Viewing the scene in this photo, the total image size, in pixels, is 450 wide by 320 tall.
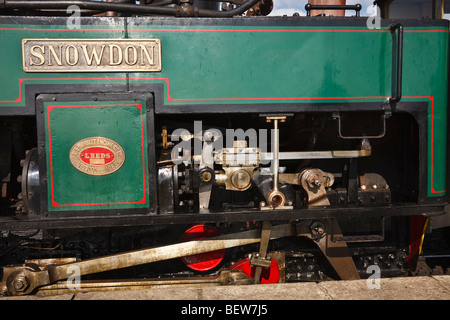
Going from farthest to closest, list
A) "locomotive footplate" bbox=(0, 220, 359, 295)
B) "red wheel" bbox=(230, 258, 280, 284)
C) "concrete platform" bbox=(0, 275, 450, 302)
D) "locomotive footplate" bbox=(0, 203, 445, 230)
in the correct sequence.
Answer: "red wheel" bbox=(230, 258, 280, 284) → "locomotive footplate" bbox=(0, 220, 359, 295) → "locomotive footplate" bbox=(0, 203, 445, 230) → "concrete platform" bbox=(0, 275, 450, 302)

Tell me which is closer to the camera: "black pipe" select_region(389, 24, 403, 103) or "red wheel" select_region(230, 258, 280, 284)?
"black pipe" select_region(389, 24, 403, 103)

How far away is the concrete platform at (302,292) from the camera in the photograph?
2168 millimetres

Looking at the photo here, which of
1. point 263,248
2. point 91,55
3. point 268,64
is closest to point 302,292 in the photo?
point 263,248

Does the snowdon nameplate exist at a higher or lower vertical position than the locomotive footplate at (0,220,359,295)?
higher

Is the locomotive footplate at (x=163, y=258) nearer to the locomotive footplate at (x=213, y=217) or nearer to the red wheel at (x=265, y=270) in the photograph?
the red wheel at (x=265, y=270)

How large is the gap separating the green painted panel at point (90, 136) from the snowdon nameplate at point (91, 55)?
235 millimetres

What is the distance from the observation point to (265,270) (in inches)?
108

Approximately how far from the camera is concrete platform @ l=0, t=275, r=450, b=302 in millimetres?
2168

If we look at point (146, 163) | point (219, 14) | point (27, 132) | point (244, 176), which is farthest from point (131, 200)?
point (219, 14)

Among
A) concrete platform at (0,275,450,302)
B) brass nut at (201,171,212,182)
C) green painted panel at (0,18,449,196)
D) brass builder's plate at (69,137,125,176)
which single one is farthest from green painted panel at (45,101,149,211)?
concrete platform at (0,275,450,302)

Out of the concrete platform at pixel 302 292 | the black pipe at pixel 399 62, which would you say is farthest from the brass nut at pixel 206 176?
the black pipe at pixel 399 62

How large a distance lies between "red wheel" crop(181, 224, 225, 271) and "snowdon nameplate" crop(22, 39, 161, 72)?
1.26 metres

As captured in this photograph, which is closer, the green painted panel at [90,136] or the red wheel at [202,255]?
the green painted panel at [90,136]

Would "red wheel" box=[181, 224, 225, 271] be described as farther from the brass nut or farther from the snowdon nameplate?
the snowdon nameplate
